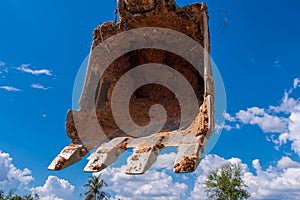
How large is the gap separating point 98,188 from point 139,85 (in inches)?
911

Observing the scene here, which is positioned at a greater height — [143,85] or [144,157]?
[143,85]

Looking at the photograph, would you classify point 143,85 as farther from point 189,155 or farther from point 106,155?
point 189,155

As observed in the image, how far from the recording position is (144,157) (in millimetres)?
3684

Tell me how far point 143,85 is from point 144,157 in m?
2.41

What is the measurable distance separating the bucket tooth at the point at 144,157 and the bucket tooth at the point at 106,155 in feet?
1.05

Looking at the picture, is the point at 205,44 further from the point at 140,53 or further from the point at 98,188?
the point at 98,188

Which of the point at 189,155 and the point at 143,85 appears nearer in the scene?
the point at 189,155

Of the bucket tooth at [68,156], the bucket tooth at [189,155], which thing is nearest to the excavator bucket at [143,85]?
the bucket tooth at [68,156]

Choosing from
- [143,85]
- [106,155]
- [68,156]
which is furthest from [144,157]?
[143,85]

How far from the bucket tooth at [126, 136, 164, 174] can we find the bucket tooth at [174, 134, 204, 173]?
1.07 feet

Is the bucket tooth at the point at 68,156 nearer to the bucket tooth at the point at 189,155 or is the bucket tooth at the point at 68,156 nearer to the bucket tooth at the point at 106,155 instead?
the bucket tooth at the point at 106,155

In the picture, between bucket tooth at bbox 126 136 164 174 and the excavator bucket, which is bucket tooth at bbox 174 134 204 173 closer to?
the excavator bucket

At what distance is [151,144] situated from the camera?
12.8 ft

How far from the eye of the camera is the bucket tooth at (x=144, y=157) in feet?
11.7
